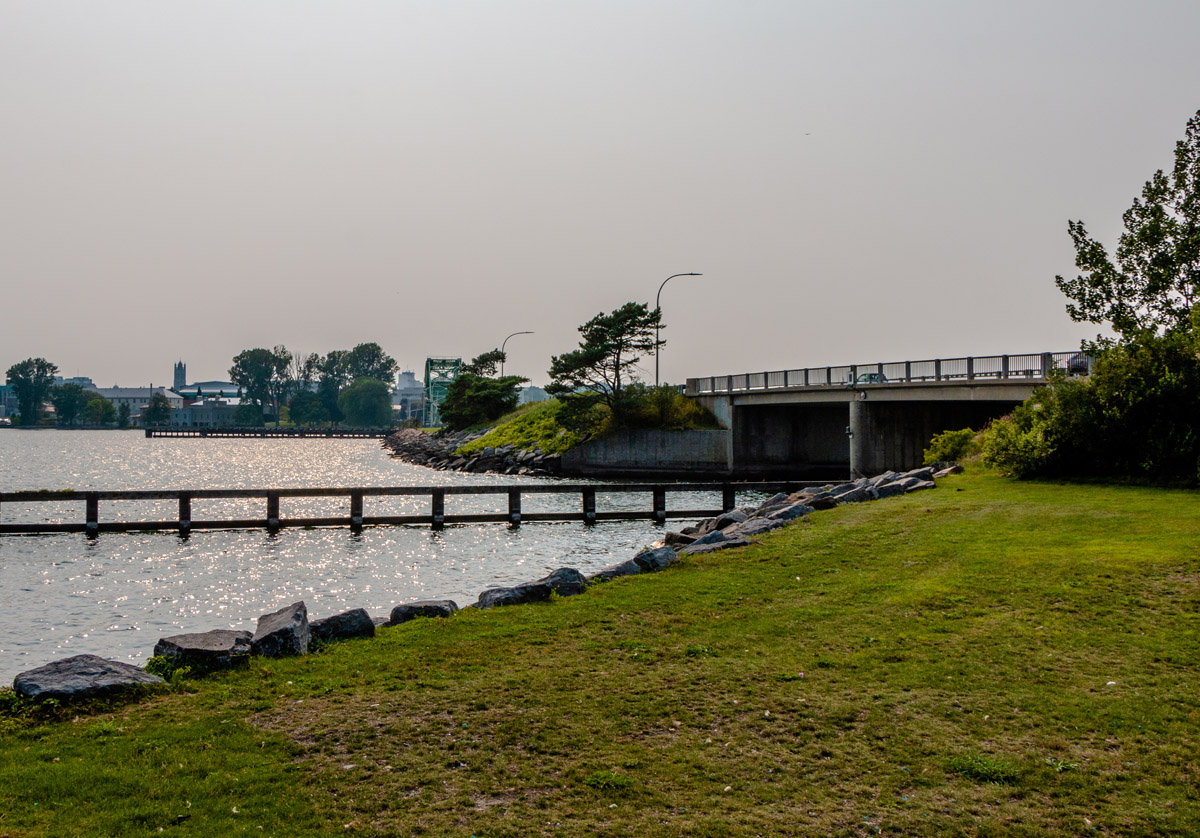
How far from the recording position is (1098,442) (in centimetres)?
2552

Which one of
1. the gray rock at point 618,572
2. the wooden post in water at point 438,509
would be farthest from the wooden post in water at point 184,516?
the gray rock at point 618,572

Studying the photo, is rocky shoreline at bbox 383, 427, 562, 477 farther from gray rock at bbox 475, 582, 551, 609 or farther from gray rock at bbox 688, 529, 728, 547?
gray rock at bbox 475, 582, 551, 609

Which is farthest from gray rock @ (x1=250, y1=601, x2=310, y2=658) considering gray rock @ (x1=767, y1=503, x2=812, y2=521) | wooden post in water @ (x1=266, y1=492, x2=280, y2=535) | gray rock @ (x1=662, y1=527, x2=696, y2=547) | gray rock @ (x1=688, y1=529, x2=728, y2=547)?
wooden post in water @ (x1=266, y1=492, x2=280, y2=535)

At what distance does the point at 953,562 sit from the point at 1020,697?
6398 mm

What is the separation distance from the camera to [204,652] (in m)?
10.4

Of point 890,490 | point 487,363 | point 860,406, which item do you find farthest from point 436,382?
point 890,490

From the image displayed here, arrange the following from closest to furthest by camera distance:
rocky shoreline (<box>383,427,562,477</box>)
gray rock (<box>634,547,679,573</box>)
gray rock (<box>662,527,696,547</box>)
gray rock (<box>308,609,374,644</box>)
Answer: gray rock (<box>308,609,374,644</box>)
gray rock (<box>634,547,679,573</box>)
gray rock (<box>662,527,696,547</box>)
rocky shoreline (<box>383,427,562,477</box>)

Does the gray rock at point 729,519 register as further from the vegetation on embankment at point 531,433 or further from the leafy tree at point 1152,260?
the vegetation on embankment at point 531,433

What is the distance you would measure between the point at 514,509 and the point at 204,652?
25374 millimetres

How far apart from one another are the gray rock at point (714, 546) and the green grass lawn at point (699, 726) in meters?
4.34

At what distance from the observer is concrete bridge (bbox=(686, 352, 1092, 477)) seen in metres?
40.1

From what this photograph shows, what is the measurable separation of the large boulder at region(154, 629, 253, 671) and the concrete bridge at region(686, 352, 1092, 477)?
88.2 ft

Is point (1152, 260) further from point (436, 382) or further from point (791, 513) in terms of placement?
point (436, 382)

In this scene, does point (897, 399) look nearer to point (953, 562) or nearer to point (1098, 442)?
point (1098, 442)
